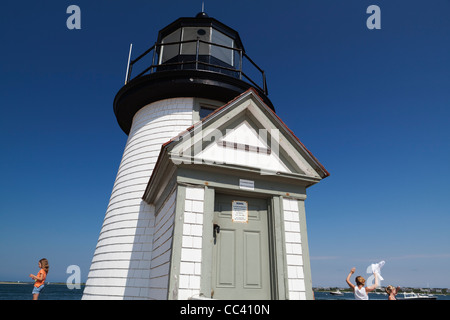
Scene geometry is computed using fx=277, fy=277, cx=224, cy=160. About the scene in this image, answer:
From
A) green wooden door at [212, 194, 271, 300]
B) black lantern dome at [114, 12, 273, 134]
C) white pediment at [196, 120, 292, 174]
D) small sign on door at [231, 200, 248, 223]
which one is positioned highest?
black lantern dome at [114, 12, 273, 134]

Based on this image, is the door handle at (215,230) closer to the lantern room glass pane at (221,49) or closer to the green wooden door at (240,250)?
the green wooden door at (240,250)

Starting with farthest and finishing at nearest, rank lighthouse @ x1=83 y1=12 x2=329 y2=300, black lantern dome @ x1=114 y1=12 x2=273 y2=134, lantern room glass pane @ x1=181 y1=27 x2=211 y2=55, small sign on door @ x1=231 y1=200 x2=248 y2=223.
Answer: lantern room glass pane @ x1=181 y1=27 x2=211 y2=55 < black lantern dome @ x1=114 y1=12 x2=273 y2=134 < small sign on door @ x1=231 y1=200 x2=248 y2=223 < lighthouse @ x1=83 y1=12 x2=329 y2=300

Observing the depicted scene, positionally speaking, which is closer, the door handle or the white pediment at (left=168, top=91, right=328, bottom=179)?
the door handle

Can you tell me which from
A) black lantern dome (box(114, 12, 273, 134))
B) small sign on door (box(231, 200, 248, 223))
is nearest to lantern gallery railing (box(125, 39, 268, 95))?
black lantern dome (box(114, 12, 273, 134))

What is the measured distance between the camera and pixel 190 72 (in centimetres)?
862

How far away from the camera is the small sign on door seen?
5272mm

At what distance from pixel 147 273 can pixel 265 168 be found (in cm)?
393

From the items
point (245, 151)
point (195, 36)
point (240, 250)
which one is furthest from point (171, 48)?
point (240, 250)

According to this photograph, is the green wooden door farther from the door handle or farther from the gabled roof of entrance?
the gabled roof of entrance

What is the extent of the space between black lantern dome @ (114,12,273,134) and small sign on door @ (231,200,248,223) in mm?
4545

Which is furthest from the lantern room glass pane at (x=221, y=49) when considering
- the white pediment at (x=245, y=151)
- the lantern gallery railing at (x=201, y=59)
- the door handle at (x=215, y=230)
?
the door handle at (x=215, y=230)

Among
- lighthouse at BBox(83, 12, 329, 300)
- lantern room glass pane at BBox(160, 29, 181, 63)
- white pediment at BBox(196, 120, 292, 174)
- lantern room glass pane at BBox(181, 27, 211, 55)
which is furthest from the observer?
lantern room glass pane at BBox(160, 29, 181, 63)
